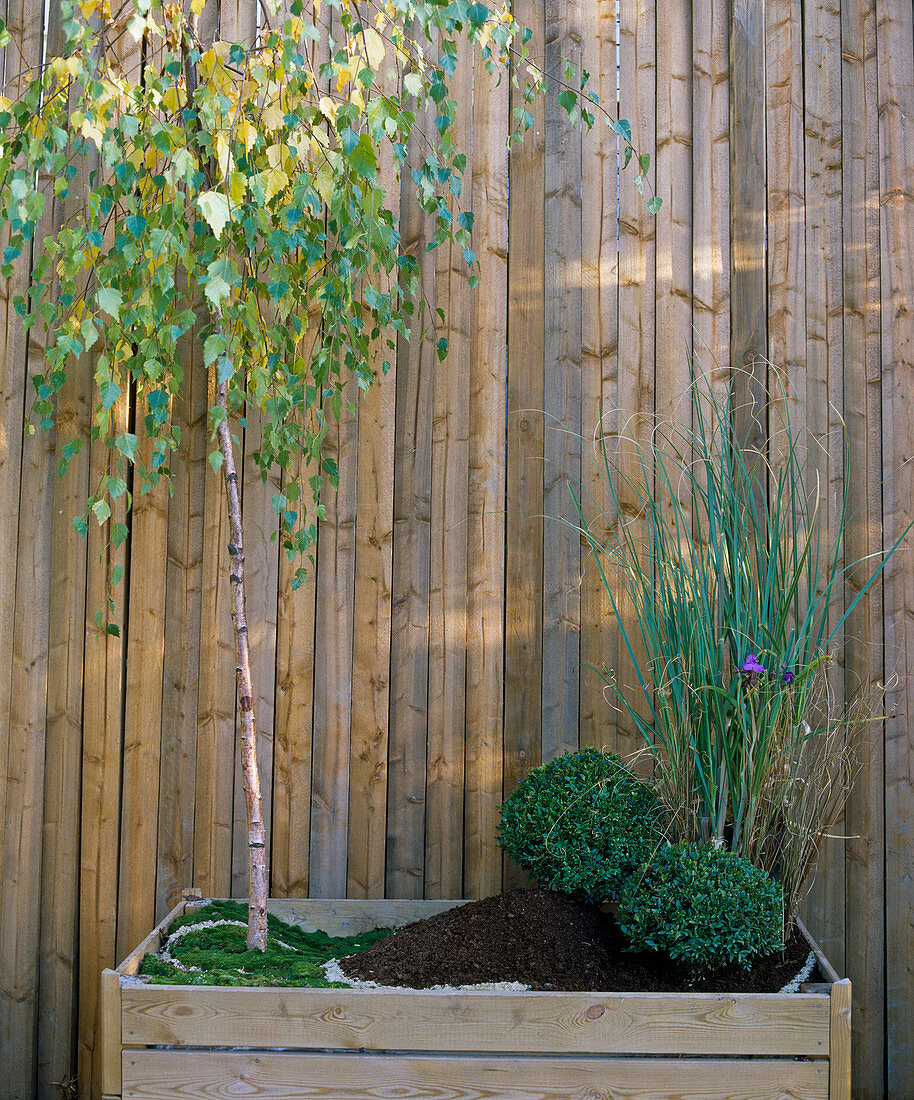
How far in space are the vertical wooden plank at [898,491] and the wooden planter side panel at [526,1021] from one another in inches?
32.8

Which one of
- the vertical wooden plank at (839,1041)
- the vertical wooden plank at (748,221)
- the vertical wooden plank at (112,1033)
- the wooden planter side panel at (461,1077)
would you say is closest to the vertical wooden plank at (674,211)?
the vertical wooden plank at (748,221)

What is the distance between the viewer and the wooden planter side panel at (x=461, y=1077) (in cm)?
163

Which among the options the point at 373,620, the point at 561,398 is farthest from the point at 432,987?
the point at 561,398

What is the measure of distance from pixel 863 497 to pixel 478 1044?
1658mm

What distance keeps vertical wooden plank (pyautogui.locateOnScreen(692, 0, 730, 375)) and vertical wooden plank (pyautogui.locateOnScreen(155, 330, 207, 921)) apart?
1.36 metres

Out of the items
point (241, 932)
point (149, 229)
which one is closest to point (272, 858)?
point (241, 932)

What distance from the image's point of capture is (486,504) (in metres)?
2.40

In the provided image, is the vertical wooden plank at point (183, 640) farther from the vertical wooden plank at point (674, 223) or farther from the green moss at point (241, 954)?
the vertical wooden plank at point (674, 223)

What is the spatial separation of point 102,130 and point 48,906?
189 cm

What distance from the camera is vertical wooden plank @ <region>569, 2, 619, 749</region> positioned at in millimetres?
2371

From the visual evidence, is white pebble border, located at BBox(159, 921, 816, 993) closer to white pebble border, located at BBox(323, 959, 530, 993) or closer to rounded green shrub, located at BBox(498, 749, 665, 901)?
white pebble border, located at BBox(323, 959, 530, 993)

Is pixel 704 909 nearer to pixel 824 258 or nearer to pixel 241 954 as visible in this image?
pixel 241 954

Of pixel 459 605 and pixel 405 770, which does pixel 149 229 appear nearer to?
pixel 459 605

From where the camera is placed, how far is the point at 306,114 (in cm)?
171
